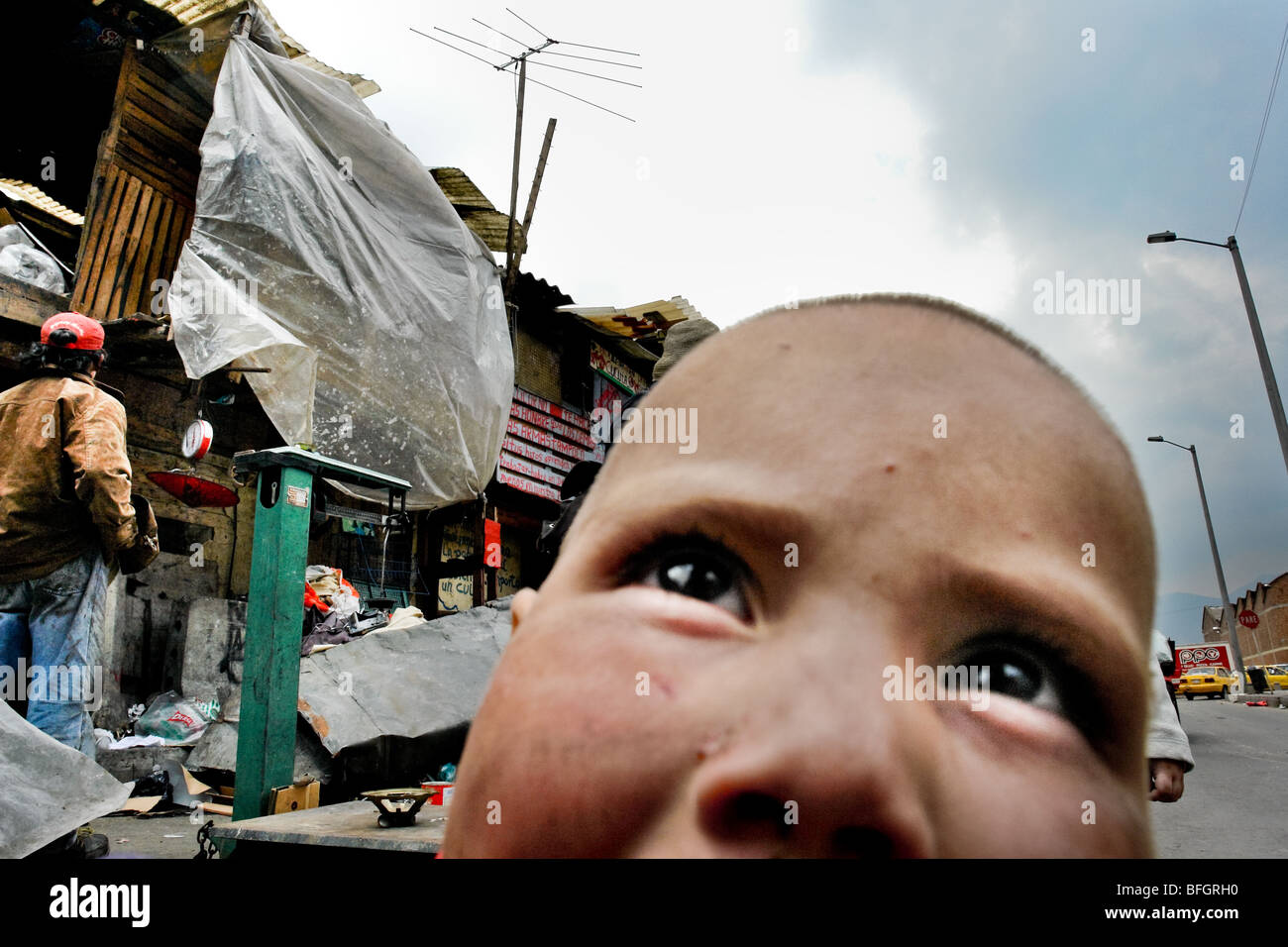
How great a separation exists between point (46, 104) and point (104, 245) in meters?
2.30

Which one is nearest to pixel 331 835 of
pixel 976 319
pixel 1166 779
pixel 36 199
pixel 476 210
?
pixel 976 319

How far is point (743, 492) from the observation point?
2.50 ft

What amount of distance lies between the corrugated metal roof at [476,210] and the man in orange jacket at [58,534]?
4811mm

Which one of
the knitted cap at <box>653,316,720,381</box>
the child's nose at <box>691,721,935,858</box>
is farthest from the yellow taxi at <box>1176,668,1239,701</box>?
the child's nose at <box>691,721,935,858</box>

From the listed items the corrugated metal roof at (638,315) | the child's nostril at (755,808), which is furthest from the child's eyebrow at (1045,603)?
the corrugated metal roof at (638,315)

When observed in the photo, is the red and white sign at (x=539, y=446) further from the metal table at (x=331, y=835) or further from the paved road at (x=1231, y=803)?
the paved road at (x=1231, y=803)

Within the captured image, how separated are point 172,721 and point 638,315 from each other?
22.3 ft

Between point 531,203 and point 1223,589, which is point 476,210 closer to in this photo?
point 531,203

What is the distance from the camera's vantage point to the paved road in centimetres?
406

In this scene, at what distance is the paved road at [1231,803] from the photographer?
13.3ft
